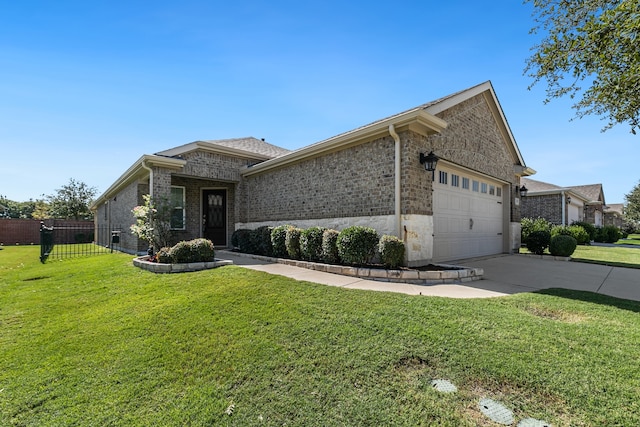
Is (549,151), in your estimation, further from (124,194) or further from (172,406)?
(124,194)

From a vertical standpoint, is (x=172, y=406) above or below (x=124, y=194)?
below

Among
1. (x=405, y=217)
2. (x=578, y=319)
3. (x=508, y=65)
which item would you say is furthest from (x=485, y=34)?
(x=578, y=319)

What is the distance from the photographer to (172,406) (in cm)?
238

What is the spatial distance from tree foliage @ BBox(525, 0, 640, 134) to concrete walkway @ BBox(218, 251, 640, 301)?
10.5ft

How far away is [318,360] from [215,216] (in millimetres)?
10779

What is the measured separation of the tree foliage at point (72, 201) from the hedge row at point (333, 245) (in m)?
36.0

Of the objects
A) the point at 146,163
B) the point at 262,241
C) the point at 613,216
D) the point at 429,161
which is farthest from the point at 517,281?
the point at 613,216

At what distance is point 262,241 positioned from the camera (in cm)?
925

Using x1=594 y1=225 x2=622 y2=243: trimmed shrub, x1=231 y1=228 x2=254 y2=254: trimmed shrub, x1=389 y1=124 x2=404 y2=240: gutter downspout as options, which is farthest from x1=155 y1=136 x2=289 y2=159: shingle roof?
x1=594 y1=225 x2=622 y2=243: trimmed shrub

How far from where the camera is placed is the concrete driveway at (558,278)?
5391mm

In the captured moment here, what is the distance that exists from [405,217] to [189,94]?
819 cm

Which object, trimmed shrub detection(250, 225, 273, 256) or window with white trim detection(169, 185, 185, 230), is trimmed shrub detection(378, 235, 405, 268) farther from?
window with white trim detection(169, 185, 185, 230)

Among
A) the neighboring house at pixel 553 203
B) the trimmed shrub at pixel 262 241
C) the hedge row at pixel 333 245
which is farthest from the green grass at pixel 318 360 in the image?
the neighboring house at pixel 553 203

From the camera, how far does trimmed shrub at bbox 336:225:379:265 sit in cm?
646
